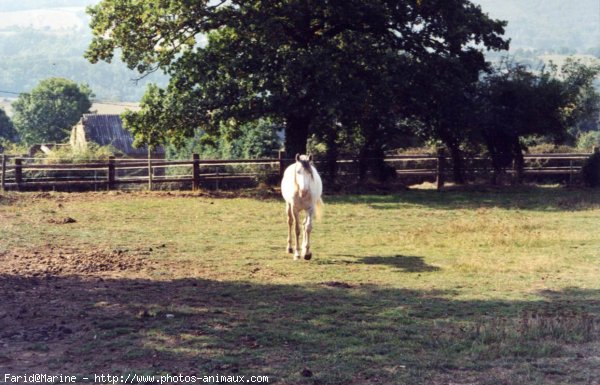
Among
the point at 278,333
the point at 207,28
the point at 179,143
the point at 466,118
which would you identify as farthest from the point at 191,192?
the point at 278,333

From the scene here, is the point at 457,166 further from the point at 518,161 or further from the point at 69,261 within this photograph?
the point at 69,261

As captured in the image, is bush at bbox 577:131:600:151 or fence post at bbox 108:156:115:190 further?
bush at bbox 577:131:600:151

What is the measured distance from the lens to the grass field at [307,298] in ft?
20.6

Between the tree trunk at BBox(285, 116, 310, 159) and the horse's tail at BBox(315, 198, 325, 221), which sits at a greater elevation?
the tree trunk at BBox(285, 116, 310, 159)

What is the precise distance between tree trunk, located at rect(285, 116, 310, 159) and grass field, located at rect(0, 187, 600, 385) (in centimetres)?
727

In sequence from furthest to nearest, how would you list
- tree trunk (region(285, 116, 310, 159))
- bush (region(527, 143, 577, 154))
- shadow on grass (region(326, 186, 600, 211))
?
1. bush (region(527, 143, 577, 154))
2. tree trunk (region(285, 116, 310, 159))
3. shadow on grass (region(326, 186, 600, 211))

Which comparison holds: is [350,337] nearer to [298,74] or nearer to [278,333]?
[278,333]

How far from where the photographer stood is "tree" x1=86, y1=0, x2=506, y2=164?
2231 centimetres

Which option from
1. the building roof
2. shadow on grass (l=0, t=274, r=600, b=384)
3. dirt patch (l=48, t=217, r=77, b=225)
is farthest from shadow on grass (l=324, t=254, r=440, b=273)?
the building roof

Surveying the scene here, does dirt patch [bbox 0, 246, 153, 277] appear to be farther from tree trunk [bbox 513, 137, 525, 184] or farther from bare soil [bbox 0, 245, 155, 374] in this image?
tree trunk [bbox 513, 137, 525, 184]

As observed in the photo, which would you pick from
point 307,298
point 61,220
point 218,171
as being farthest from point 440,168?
point 307,298

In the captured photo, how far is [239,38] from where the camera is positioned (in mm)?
23500

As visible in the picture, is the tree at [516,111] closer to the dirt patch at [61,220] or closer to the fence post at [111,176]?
the fence post at [111,176]

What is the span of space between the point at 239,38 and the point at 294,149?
456 cm
